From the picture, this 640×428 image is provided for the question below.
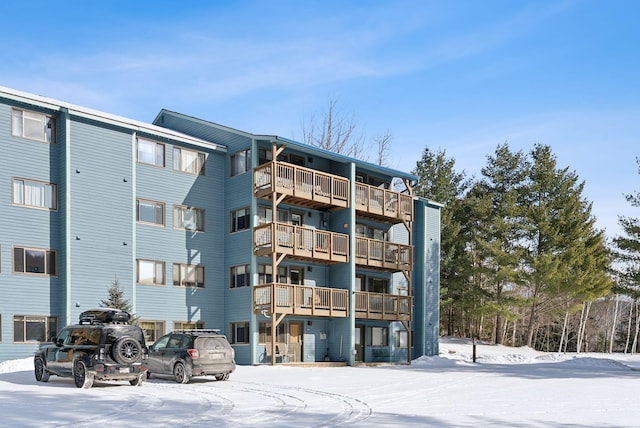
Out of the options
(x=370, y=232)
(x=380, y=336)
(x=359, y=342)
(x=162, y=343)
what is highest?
(x=370, y=232)

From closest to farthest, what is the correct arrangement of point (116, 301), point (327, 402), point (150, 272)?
point (327, 402)
point (116, 301)
point (150, 272)

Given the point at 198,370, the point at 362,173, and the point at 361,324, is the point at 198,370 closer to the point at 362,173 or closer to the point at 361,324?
the point at 361,324

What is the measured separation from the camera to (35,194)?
27391mm

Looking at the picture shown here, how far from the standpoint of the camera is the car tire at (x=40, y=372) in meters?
19.1

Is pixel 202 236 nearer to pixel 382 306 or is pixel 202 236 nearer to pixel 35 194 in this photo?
pixel 35 194

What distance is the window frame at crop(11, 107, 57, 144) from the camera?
2695cm

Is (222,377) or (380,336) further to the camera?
(380,336)

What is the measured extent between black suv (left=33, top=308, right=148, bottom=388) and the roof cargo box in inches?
60.8

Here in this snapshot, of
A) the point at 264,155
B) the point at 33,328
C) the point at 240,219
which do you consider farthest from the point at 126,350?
the point at 264,155

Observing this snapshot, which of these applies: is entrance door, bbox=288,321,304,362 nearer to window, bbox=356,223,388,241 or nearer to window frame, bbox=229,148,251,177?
window, bbox=356,223,388,241

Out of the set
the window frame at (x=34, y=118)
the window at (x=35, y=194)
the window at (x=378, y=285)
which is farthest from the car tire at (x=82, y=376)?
the window at (x=378, y=285)

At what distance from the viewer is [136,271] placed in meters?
30.2

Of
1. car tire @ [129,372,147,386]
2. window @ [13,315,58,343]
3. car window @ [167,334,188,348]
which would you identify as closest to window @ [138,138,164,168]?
window @ [13,315,58,343]

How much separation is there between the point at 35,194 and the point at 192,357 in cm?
1165
